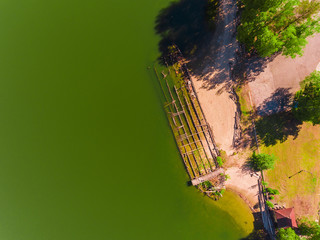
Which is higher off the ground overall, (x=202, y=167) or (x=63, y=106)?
(x=63, y=106)

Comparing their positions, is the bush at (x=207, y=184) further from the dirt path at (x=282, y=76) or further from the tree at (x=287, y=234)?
the dirt path at (x=282, y=76)

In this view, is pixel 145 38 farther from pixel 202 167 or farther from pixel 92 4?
pixel 202 167

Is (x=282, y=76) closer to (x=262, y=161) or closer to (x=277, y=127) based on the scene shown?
(x=277, y=127)

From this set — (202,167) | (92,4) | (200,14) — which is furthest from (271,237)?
(92,4)

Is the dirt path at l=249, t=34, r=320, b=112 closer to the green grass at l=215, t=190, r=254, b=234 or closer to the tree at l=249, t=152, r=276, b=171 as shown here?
the tree at l=249, t=152, r=276, b=171

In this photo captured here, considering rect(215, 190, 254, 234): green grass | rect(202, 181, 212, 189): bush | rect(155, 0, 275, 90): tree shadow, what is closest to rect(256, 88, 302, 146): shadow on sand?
rect(155, 0, 275, 90): tree shadow

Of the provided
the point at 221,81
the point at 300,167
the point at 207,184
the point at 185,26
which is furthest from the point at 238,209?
the point at 185,26
